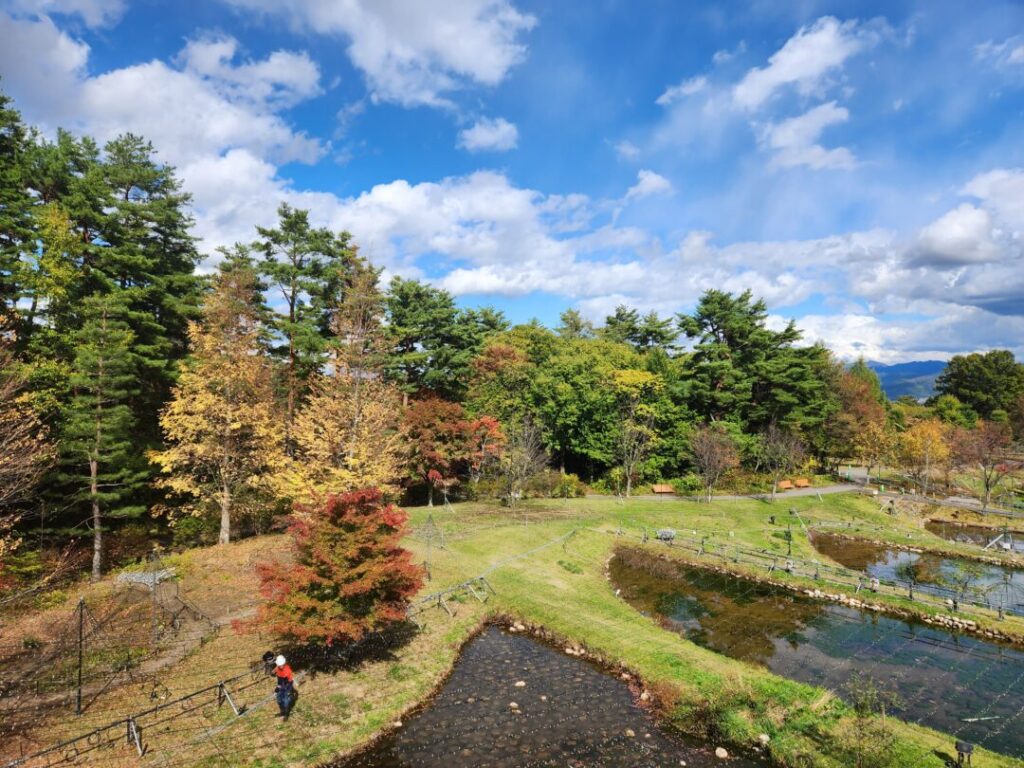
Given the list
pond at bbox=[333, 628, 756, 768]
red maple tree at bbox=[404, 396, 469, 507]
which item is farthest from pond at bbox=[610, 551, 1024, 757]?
red maple tree at bbox=[404, 396, 469, 507]

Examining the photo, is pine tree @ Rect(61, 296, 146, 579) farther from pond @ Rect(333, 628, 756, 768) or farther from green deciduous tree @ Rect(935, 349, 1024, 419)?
green deciduous tree @ Rect(935, 349, 1024, 419)

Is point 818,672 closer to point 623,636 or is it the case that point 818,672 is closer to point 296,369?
point 623,636

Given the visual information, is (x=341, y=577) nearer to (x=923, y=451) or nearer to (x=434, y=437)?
(x=434, y=437)

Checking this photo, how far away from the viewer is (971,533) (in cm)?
3825

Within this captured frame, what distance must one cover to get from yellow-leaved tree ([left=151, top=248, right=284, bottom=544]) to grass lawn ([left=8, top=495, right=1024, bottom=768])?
337 cm

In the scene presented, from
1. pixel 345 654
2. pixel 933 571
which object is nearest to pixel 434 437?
pixel 345 654

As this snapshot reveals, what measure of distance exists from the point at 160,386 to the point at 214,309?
27.8 ft

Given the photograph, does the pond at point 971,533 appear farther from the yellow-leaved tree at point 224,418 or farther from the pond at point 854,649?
the yellow-leaved tree at point 224,418

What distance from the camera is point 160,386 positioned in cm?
3123

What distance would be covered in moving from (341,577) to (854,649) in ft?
61.2

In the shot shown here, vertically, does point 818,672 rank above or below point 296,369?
below

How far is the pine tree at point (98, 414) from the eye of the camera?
22062mm

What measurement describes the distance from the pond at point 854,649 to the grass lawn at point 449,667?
1.74 meters

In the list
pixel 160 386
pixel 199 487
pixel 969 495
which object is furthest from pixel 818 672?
pixel 969 495
